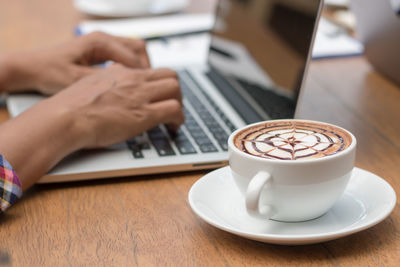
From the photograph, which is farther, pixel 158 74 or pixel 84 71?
pixel 84 71

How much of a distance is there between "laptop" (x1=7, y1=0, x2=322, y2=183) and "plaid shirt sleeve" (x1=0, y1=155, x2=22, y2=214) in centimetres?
5

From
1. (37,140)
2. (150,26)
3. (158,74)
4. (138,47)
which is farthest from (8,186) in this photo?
(150,26)

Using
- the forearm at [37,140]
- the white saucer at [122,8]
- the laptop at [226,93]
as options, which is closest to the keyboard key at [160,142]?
the laptop at [226,93]

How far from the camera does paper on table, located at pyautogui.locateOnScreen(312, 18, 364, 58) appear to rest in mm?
1124

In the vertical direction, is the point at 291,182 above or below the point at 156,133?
above

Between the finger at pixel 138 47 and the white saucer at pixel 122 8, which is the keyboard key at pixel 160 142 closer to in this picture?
the finger at pixel 138 47

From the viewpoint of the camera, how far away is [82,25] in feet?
4.21

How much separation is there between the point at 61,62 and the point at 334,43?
621 mm

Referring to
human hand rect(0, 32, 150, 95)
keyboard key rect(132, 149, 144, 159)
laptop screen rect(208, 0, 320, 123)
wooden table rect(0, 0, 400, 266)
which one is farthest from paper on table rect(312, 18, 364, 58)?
keyboard key rect(132, 149, 144, 159)

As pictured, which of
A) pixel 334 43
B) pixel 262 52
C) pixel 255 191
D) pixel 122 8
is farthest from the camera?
pixel 122 8

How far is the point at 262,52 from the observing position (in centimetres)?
85

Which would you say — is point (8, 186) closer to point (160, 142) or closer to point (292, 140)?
point (160, 142)

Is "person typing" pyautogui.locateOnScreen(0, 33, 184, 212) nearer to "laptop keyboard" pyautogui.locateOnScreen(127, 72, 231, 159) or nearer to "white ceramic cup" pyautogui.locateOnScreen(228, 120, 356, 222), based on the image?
"laptop keyboard" pyautogui.locateOnScreen(127, 72, 231, 159)

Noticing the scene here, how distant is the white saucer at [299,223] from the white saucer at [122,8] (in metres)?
0.92
